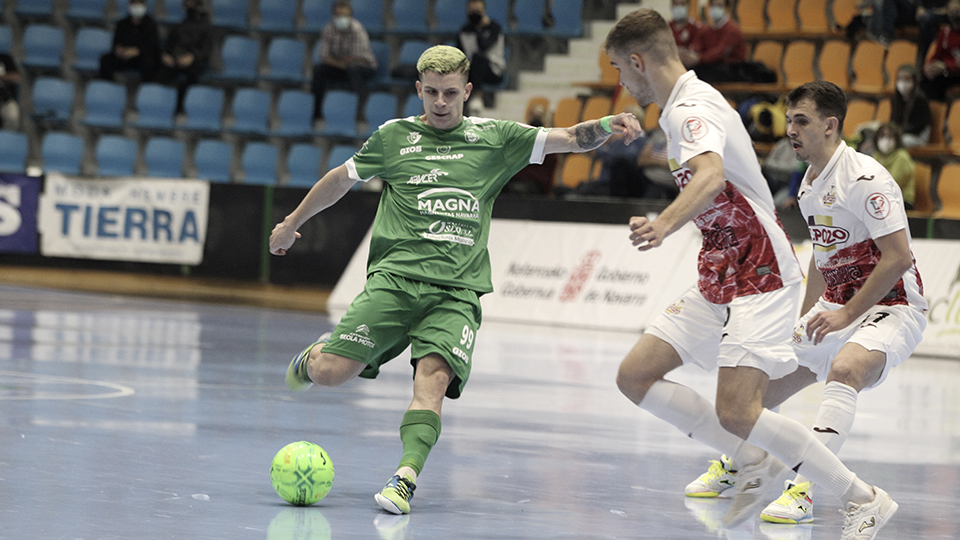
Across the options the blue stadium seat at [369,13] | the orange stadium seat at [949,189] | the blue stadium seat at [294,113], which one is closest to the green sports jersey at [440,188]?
the orange stadium seat at [949,189]

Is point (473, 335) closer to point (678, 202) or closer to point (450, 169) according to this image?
point (450, 169)

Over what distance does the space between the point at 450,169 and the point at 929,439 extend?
4.19 metres

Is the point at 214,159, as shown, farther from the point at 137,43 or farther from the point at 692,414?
the point at 692,414

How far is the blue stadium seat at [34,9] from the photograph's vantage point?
23375mm

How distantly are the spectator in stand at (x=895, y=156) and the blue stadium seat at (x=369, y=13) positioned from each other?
9.79 meters

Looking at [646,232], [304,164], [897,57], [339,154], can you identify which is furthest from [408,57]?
[646,232]

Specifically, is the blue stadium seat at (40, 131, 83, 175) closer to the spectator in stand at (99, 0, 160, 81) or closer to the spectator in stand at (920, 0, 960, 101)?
the spectator in stand at (99, 0, 160, 81)

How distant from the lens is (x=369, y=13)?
21.8 m

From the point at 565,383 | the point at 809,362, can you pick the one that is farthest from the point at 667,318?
the point at 565,383

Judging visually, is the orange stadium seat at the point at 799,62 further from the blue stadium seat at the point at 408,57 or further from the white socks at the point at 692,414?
the white socks at the point at 692,414

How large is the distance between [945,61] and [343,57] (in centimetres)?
936

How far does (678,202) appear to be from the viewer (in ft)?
14.7

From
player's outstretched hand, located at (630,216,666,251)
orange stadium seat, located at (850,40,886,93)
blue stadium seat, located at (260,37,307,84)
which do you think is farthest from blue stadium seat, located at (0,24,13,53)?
player's outstretched hand, located at (630,216,666,251)

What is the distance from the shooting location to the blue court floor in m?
4.78
